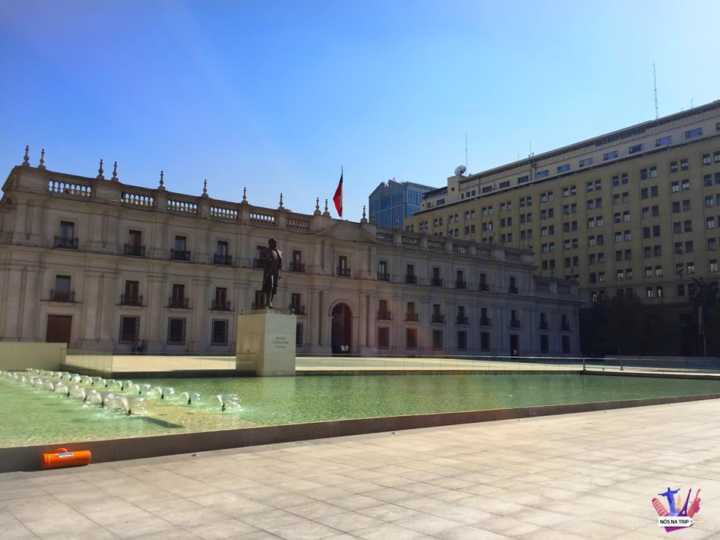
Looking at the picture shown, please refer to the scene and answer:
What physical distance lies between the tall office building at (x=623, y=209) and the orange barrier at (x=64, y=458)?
207 ft

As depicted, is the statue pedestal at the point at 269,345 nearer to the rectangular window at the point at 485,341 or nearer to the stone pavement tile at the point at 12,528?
the stone pavement tile at the point at 12,528

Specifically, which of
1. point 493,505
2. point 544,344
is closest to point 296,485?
point 493,505

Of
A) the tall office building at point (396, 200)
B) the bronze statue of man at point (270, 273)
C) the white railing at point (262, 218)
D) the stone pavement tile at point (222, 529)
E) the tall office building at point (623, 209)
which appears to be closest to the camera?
the stone pavement tile at point (222, 529)

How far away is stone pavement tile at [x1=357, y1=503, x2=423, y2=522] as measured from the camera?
473 centimetres

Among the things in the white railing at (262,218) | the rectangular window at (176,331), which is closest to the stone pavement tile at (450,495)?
the rectangular window at (176,331)

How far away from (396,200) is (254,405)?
10855 centimetres

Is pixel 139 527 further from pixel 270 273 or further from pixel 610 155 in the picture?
pixel 610 155

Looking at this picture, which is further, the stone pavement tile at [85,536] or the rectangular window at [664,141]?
the rectangular window at [664,141]

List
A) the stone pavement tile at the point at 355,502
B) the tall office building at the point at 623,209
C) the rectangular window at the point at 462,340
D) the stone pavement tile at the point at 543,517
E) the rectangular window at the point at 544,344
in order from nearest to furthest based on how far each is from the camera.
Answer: the stone pavement tile at the point at 543,517
the stone pavement tile at the point at 355,502
the rectangular window at the point at 462,340
the tall office building at the point at 623,209
the rectangular window at the point at 544,344

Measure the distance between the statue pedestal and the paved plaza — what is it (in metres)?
12.1

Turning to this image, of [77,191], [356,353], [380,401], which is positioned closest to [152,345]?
[77,191]

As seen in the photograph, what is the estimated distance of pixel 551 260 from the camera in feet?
245

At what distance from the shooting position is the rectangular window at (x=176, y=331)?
42.4m

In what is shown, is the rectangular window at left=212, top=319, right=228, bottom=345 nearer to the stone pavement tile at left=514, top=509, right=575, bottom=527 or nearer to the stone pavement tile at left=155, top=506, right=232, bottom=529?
the stone pavement tile at left=155, top=506, right=232, bottom=529
